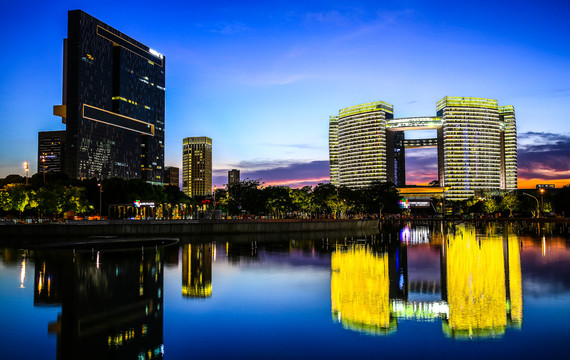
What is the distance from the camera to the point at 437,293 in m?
20.0

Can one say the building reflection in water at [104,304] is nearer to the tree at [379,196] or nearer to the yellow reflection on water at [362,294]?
the yellow reflection on water at [362,294]

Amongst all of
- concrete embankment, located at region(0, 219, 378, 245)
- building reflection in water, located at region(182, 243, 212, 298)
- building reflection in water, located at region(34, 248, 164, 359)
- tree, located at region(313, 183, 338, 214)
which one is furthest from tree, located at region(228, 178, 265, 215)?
building reflection in water, located at region(34, 248, 164, 359)

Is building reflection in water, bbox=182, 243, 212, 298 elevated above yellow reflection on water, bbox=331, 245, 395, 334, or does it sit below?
below

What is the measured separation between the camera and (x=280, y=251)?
41.8 meters

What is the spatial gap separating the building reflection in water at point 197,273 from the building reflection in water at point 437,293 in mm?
6305

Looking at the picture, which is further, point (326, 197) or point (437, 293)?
point (326, 197)

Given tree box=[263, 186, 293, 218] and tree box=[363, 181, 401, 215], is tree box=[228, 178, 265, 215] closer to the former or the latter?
tree box=[263, 186, 293, 218]

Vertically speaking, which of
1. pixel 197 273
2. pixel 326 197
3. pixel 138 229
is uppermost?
pixel 326 197

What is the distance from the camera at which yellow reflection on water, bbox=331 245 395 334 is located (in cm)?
1528

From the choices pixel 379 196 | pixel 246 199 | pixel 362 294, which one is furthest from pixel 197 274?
pixel 379 196

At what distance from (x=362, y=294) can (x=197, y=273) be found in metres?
11.5

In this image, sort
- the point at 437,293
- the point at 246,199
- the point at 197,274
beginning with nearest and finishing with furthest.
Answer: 1. the point at 437,293
2. the point at 197,274
3. the point at 246,199

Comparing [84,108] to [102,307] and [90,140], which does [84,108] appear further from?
[102,307]

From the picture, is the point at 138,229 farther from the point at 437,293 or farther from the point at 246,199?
the point at 437,293
